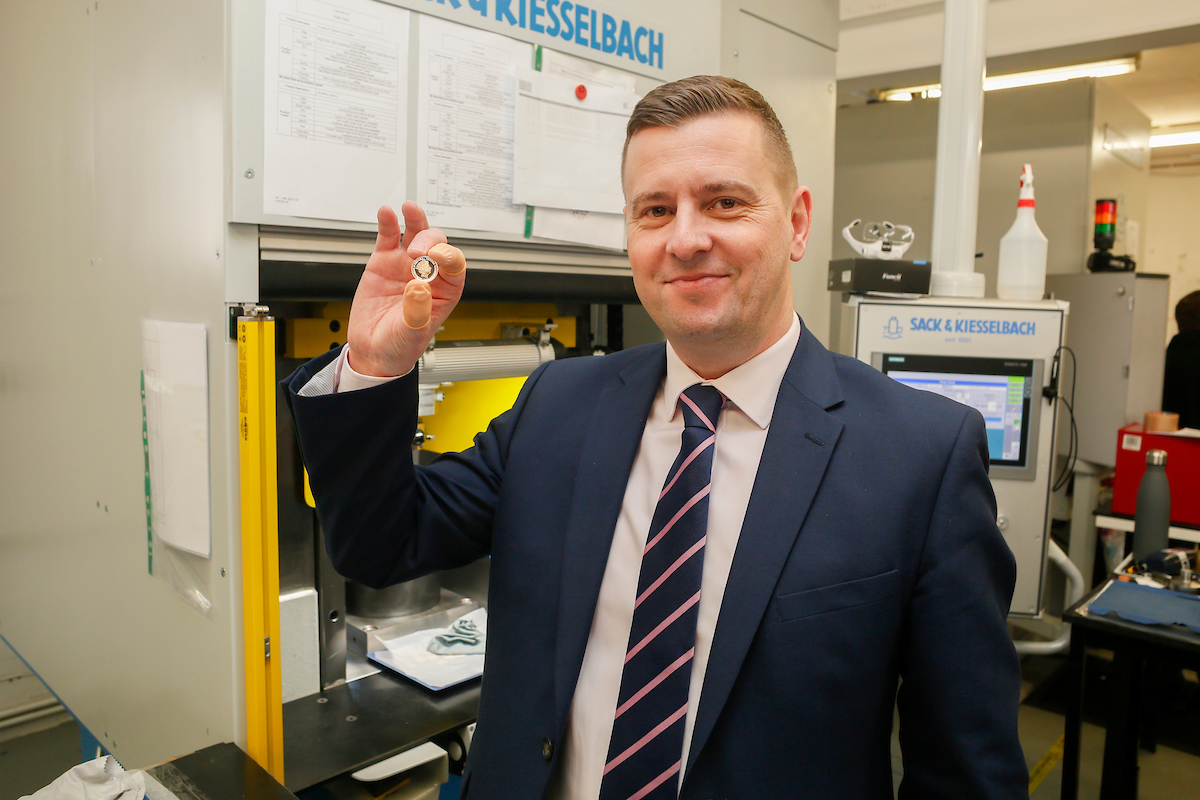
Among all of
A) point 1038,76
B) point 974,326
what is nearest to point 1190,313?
point 1038,76

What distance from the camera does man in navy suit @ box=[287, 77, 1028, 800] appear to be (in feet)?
2.71

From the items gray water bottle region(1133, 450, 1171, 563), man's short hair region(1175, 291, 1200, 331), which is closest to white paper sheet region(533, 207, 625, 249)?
gray water bottle region(1133, 450, 1171, 563)

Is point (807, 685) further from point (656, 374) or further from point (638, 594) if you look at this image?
point (656, 374)

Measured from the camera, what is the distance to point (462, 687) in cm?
154

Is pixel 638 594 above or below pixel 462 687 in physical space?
above

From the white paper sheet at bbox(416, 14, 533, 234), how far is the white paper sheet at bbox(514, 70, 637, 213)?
30mm

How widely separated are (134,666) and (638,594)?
0.99m

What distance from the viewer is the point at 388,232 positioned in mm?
888

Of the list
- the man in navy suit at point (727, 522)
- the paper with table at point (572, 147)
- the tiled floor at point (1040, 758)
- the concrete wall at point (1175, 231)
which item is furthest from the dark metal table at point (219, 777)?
the concrete wall at point (1175, 231)

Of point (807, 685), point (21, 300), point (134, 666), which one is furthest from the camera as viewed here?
point (21, 300)

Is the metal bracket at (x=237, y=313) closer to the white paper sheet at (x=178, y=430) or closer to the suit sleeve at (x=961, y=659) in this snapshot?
the white paper sheet at (x=178, y=430)

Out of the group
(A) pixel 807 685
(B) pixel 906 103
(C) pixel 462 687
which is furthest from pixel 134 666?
(B) pixel 906 103

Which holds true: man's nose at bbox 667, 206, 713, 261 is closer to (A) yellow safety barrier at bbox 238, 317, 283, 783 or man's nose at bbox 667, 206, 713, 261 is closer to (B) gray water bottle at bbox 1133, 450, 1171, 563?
(A) yellow safety barrier at bbox 238, 317, 283, 783

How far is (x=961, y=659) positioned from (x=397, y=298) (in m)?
0.73
